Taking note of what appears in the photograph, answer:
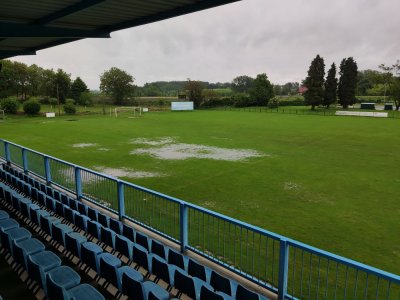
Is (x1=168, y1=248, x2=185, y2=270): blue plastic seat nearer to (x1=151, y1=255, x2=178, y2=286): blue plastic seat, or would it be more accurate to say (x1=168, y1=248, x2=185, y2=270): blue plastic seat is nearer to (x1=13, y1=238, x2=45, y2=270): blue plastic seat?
(x1=151, y1=255, x2=178, y2=286): blue plastic seat

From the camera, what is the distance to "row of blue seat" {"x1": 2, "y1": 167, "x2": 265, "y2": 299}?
14.3 ft

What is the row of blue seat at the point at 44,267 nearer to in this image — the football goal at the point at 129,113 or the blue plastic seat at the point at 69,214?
the blue plastic seat at the point at 69,214

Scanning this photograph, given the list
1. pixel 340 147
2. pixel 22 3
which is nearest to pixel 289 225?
pixel 22 3

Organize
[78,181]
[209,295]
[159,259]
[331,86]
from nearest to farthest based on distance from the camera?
[209,295], [159,259], [78,181], [331,86]

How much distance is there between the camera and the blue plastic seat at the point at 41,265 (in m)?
4.58

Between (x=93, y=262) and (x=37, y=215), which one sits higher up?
(x=37, y=215)

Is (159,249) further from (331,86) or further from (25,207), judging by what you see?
(331,86)

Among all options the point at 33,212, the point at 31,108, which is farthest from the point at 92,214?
the point at 31,108

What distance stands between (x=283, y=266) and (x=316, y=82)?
61967mm

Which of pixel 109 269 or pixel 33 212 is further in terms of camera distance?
pixel 33 212

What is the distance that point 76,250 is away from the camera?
18.5 feet

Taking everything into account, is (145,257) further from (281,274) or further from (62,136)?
(62,136)

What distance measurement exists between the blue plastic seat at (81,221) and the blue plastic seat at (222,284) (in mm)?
3358

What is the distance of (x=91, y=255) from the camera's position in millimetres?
5180
